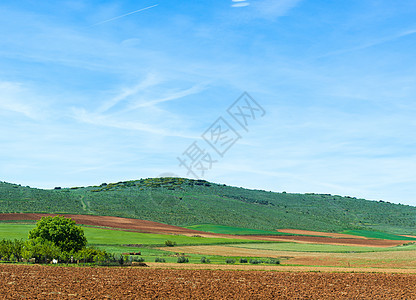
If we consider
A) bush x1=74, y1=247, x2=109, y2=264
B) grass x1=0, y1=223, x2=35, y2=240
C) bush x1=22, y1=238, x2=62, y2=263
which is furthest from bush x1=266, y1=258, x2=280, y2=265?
grass x1=0, y1=223, x2=35, y2=240

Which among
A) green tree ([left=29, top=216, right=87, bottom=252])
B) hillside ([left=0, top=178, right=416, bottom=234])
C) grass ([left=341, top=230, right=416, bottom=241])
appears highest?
hillside ([left=0, top=178, right=416, bottom=234])

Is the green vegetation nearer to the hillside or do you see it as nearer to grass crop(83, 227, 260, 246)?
grass crop(83, 227, 260, 246)

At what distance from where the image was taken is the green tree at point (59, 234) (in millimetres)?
55750

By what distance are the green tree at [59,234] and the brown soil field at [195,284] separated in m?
9.65

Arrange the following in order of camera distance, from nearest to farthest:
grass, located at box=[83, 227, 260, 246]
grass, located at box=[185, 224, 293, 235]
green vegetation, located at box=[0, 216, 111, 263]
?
green vegetation, located at box=[0, 216, 111, 263]
grass, located at box=[83, 227, 260, 246]
grass, located at box=[185, 224, 293, 235]

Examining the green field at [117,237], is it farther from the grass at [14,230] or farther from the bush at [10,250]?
the bush at [10,250]

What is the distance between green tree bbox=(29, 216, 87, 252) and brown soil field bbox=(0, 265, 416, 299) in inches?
380

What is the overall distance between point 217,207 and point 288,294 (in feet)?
446

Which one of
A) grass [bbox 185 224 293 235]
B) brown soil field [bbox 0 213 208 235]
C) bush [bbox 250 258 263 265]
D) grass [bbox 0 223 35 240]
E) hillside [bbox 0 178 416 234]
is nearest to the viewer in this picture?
bush [bbox 250 258 263 265]

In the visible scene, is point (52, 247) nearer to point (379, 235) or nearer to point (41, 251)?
point (41, 251)

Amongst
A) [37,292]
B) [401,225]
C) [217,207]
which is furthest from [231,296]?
[401,225]

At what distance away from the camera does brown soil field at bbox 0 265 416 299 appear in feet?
106

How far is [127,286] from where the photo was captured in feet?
118

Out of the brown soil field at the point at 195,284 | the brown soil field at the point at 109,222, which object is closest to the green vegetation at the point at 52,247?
the brown soil field at the point at 195,284
